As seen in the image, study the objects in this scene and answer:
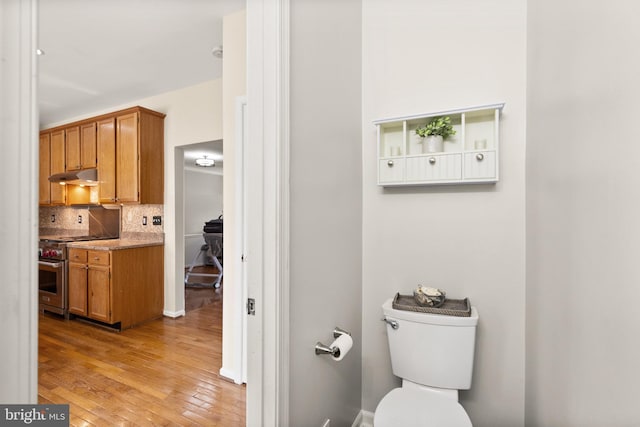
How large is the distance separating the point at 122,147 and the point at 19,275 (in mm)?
3571

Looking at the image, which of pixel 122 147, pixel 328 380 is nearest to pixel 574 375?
pixel 328 380

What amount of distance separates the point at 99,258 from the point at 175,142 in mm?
1472

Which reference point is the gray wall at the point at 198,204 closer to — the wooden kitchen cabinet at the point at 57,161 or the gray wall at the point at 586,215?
the wooden kitchen cabinet at the point at 57,161

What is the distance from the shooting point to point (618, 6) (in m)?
0.66

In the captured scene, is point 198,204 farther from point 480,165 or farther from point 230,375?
point 480,165

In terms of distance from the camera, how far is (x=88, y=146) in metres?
3.78

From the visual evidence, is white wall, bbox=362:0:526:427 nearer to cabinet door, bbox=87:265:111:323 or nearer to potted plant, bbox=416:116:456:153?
potted plant, bbox=416:116:456:153

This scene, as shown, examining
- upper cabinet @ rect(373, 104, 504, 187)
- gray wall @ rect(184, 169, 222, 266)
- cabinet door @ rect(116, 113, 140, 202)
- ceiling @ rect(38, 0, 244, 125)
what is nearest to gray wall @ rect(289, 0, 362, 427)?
upper cabinet @ rect(373, 104, 504, 187)

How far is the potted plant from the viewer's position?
157 centimetres

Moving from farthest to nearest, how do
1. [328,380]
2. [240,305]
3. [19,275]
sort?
[240,305] < [328,380] < [19,275]

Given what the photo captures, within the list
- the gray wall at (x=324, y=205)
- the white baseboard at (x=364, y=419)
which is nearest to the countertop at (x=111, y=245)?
the gray wall at (x=324, y=205)

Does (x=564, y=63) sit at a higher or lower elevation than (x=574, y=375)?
higher

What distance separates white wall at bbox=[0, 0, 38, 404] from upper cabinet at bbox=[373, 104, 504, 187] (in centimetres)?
141

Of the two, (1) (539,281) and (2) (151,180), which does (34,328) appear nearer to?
(1) (539,281)
